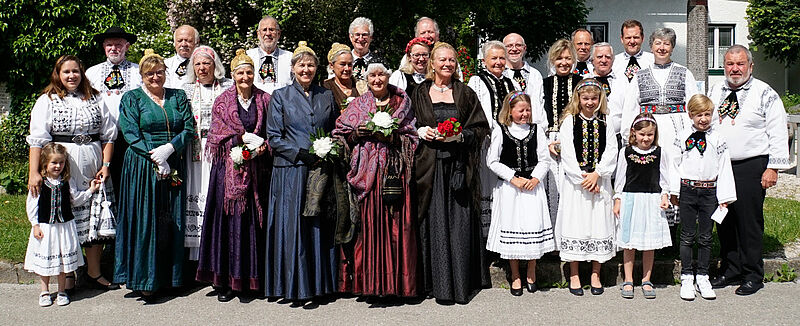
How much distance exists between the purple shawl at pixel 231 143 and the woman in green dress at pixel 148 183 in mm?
339

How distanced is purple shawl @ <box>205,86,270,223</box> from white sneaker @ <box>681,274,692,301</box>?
3.51 metres

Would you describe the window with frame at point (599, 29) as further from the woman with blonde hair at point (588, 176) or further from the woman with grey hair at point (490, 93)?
the woman with blonde hair at point (588, 176)

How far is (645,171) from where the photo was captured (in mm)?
5648

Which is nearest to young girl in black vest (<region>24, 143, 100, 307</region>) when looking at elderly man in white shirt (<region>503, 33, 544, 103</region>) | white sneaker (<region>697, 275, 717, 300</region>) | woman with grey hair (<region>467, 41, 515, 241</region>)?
woman with grey hair (<region>467, 41, 515, 241</region>)

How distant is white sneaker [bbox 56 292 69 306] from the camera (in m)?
5.59

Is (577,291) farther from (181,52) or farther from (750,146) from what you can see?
(181,52)

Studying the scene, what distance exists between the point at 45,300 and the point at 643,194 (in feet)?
16.3

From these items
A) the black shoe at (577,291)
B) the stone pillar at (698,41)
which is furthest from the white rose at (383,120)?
the stone pillar at (698,41)

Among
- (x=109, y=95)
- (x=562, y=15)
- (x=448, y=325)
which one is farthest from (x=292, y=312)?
(x=562, y=15)

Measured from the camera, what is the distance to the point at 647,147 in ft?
18.5

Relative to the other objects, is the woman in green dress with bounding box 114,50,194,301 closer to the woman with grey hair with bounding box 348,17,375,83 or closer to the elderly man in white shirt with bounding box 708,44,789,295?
the woman with grey hair with bounding box 348,17,375,83

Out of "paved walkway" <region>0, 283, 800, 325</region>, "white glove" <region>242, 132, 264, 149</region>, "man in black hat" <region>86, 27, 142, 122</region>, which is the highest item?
"man in black hat" <region>86, 27, 142, 122</region>

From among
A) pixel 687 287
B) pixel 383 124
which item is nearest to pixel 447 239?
pixel 383 124

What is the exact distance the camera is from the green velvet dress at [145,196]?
18.5 ft
